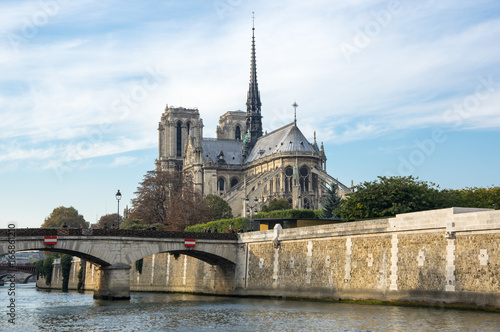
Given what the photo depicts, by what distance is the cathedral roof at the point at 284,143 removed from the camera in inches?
4567

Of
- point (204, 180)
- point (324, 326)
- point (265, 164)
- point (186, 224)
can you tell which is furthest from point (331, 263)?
point (204, 180)

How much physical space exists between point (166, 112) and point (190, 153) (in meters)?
22.0

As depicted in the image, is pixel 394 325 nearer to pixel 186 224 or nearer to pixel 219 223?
pixel 219 223

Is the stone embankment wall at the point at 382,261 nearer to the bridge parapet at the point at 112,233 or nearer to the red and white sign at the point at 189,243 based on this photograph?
the bridge parapet at the point at 112,233

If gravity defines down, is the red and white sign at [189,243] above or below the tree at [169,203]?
below

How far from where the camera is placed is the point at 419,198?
45875 millimetres

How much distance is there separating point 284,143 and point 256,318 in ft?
280

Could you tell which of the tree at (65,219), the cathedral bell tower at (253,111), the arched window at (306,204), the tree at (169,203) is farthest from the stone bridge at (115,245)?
the tree at (65,219)

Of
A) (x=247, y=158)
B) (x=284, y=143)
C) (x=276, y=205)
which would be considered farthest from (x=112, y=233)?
(x=247, y=158)

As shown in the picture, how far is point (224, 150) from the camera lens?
13588 cm

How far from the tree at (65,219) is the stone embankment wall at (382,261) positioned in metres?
97.5

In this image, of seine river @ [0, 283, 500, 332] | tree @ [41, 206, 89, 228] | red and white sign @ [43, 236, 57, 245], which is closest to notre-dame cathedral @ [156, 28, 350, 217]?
tree @ [41, 206, 89, 228]

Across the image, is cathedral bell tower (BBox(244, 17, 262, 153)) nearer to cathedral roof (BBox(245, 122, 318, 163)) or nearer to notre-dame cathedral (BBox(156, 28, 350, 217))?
notre-dame cathedral (BBox(156, 28, 350, 217))

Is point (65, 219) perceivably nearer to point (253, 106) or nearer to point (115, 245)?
point (253, 106)
